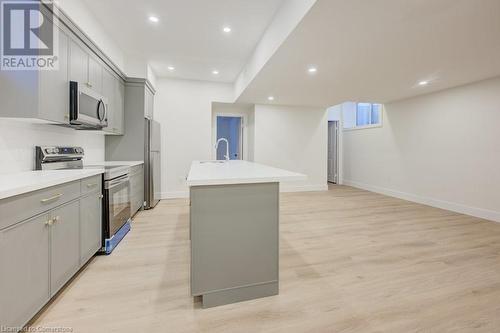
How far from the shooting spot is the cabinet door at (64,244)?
5.33ft

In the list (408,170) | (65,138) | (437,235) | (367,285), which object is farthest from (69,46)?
(408,170)

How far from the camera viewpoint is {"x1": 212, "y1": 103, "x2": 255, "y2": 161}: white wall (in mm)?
6270

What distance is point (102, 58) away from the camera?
302 centimetres

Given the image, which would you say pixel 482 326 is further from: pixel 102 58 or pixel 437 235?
pixel 102 58

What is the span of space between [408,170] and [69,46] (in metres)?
6.34

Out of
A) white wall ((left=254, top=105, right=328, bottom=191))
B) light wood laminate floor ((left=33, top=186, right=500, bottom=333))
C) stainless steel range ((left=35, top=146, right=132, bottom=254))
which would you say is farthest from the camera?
white wall ((left=254, top=105, right=328, bottom=191))

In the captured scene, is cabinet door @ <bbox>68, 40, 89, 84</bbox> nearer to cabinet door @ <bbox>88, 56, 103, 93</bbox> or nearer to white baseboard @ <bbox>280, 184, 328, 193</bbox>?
cabinet door @ <bbox>88, 56, 103, 93</bbox>

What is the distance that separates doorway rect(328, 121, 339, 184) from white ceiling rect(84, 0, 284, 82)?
4.29 m

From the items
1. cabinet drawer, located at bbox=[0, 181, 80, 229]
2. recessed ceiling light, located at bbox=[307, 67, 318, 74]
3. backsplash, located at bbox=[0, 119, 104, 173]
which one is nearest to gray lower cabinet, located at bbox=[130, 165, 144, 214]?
backsplash, located at bbox=[0, 119, 104, 173]

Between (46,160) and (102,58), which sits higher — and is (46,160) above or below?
below

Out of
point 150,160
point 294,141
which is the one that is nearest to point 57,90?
point 150,160

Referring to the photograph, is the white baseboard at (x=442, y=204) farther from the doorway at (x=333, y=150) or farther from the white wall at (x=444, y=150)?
the doorway at (x=333, y=150)

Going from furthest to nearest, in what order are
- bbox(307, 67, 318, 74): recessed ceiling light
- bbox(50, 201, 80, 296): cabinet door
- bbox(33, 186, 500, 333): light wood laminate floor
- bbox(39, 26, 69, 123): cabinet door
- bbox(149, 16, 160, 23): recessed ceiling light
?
bbox(307, 67, 318, 74): recessed ceiling light, bbox(149, 16, 160, 23): recessed ceiling light, bbox(39, 26, 69, 123): cabinet door, bbox(50, 201, 80, 296): cabinet door, bbox(33, 186, 500, 333): light wood laminate floor

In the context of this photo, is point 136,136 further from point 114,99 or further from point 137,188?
point 137,188
